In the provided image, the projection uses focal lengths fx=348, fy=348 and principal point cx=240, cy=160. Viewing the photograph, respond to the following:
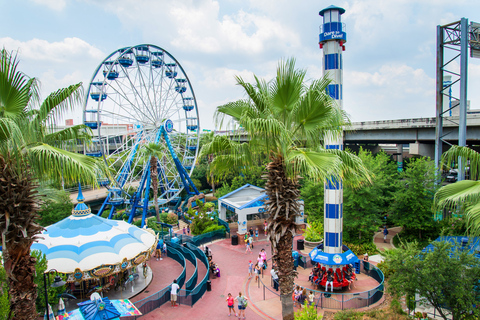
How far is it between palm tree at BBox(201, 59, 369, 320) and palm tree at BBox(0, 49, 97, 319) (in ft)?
12.2

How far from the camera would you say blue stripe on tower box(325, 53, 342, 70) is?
17.4 metres

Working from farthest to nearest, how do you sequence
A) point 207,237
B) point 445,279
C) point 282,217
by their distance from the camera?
point 207,237 → point 445,279 → point 282,217

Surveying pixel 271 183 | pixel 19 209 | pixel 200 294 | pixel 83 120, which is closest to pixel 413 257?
pixel 271 183

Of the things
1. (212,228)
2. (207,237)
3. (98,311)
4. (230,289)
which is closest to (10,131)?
(98,311)

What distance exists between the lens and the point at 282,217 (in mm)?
9172

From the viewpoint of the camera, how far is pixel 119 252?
16.2 meters

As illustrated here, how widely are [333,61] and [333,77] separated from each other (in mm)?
792

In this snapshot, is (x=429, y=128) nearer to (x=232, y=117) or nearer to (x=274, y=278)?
(x=274, y=278)

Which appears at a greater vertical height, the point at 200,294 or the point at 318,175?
the point at 318,175

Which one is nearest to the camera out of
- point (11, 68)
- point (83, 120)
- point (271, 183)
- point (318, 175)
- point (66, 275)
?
point (11, 68)

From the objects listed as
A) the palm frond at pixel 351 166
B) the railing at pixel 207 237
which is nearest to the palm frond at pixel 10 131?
the palm frond at pixel 351 166

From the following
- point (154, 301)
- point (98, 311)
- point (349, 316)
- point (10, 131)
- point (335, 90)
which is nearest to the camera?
point (10, 131)

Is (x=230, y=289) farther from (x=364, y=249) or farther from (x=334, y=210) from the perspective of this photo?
(x=364, y=249)

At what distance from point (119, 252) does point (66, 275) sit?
2.35 meters
